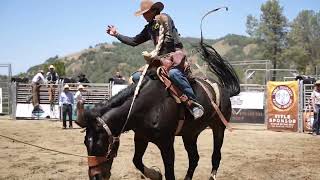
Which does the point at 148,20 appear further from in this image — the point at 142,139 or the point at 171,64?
the point at 142,139

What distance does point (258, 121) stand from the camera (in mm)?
18688

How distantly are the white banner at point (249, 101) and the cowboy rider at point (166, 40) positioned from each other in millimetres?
12946

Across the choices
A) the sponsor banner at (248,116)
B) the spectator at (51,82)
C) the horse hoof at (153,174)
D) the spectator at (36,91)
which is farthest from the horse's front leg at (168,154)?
the spectator at (36,91)

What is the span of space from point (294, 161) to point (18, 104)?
1563 cm

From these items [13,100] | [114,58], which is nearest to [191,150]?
[13,100]

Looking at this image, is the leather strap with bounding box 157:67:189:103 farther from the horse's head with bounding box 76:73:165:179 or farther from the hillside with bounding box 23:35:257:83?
the hillside with bounding box 23:35:257:83

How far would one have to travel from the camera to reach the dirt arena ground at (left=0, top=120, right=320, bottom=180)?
769 cm

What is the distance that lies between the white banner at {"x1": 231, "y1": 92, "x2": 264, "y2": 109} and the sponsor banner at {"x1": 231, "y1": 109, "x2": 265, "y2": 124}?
0.17 meters

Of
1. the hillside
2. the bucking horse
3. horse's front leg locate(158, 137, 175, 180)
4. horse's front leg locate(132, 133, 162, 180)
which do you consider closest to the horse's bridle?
the bucking horse

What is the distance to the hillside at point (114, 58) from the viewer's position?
6825cm

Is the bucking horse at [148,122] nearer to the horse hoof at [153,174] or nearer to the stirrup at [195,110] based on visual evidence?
the horse hoof at [153,174]

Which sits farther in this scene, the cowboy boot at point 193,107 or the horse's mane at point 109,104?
the cowboy boot at point 193,107

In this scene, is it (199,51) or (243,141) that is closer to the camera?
(199,51)

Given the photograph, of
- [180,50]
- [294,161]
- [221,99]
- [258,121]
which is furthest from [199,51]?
[258,121]
